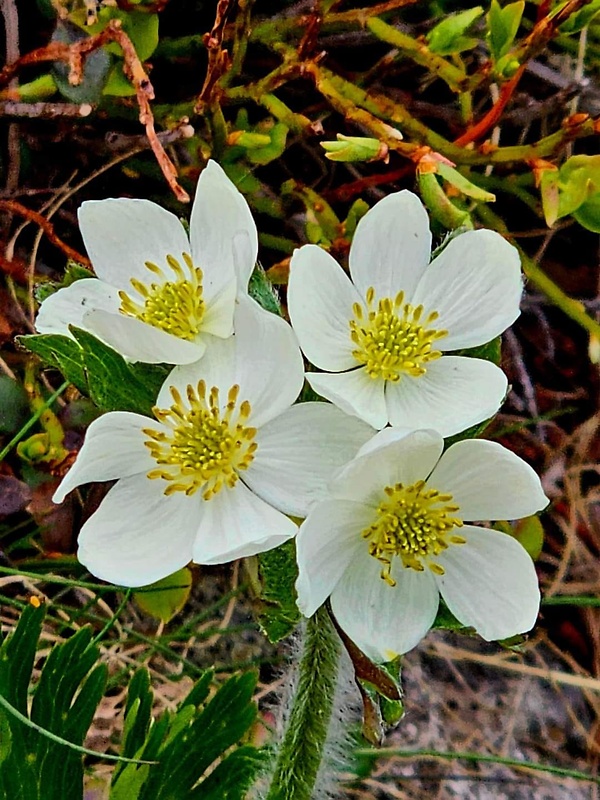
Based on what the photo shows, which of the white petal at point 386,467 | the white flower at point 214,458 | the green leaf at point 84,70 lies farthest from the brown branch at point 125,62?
the white petal at point 386,467

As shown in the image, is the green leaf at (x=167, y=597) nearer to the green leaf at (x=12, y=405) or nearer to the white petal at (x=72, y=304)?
the green leaf at (x=12, y=405)

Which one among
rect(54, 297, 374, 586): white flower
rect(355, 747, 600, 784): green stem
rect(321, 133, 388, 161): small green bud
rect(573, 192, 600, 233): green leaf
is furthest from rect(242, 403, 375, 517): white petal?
rect(355, 747, 600, 784): green stem

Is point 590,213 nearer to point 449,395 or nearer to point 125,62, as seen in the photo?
point 449,395

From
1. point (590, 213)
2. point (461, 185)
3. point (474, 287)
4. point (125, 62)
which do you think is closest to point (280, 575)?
point (474, 287)

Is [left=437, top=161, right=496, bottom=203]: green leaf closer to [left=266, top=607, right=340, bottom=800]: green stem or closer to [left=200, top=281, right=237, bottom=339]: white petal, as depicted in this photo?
[left=200, top=281, right=237, bottom=339]: white petal

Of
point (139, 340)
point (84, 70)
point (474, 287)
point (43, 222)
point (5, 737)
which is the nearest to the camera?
point (139, 340)

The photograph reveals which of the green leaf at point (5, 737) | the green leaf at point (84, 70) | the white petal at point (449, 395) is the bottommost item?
the green leaf at point (5, 737)

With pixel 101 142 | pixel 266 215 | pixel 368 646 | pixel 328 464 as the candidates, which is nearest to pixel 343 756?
pixel 368 646
